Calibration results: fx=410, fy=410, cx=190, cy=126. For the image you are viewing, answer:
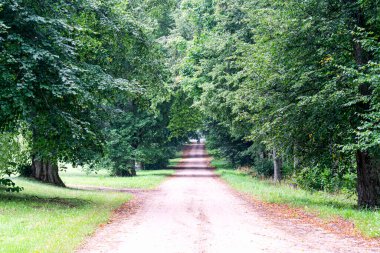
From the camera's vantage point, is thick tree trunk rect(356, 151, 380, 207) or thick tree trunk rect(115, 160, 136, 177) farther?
thick tree trunk rect(115, 160, 136, 177)

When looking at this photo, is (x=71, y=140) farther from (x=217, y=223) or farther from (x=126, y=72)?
(x=126, y=72)

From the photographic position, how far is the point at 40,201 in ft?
47.4

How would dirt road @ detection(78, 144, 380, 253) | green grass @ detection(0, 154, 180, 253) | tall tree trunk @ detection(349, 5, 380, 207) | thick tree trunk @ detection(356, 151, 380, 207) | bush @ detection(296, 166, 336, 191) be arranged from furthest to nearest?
bush @ detection(296, 166, 336, 191), thick tree trunk @ detection(356, 151, 380, 207), tall tree trunk @ detection(349, 5, 380, 207), dirt road @ detection(78, 144, 380, 253), green grass @ detection(0, 154, 180, 253)

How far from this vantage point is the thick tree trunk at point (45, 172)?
74.6 ft

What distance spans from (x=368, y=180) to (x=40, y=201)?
440 inches

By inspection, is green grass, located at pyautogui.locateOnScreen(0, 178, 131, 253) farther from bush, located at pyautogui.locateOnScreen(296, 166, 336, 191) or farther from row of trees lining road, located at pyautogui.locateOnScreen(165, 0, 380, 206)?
bush, located at pyautogui.locateOnScreen(296, 166, 336, 191)

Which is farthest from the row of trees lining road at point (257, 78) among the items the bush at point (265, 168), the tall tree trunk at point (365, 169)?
the bush at point (265, 168)

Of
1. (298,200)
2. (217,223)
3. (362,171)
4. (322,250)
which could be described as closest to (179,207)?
(217,223)

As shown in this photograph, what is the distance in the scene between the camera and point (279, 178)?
88.0ft

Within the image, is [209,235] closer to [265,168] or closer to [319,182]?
[319,182]

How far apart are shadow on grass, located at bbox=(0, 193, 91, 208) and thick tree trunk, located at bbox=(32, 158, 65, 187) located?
6.87m

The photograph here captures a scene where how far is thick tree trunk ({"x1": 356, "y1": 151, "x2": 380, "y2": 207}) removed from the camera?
43.5 feet

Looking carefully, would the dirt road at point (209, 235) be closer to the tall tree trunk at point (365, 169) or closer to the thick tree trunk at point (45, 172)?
the tall tree trunk at point (365, 169)

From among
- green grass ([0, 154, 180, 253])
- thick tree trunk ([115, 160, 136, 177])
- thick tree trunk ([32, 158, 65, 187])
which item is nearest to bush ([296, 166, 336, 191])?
green grass ([0, 154, 180, 253])
